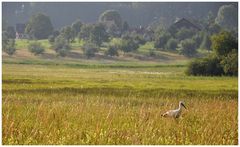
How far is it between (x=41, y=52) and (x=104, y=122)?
75.7 m

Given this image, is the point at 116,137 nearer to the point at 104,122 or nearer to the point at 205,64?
the point at 104,122

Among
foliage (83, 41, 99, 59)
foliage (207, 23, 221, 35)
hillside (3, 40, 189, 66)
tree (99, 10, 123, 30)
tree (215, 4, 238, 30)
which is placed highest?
tree (99, 10, 123, 30)

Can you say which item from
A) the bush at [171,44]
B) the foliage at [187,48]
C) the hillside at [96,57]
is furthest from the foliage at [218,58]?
the bush at [171,44]

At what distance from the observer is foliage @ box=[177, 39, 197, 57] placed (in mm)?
65875

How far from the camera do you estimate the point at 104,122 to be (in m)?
9.52

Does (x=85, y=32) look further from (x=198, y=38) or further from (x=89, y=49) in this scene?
(x=198, y=38)

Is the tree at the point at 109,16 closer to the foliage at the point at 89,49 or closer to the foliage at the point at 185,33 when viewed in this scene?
the foliage at the point at 185,33

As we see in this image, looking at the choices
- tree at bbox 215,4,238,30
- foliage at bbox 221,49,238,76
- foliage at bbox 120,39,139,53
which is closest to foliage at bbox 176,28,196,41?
foliage at bbox 120,39,139,53

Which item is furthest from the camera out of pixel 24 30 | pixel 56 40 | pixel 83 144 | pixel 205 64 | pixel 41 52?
pixel 41 52

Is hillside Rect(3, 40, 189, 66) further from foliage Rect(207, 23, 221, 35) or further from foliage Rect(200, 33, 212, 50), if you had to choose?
foliage Rect(207, 23, 221, 35)

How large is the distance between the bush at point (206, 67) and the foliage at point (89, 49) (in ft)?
90.9

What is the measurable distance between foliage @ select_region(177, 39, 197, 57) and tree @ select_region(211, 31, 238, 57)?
351 inches

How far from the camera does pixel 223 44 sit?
55.0m

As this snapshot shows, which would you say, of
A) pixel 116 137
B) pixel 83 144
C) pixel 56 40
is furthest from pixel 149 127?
pixel 56 40
